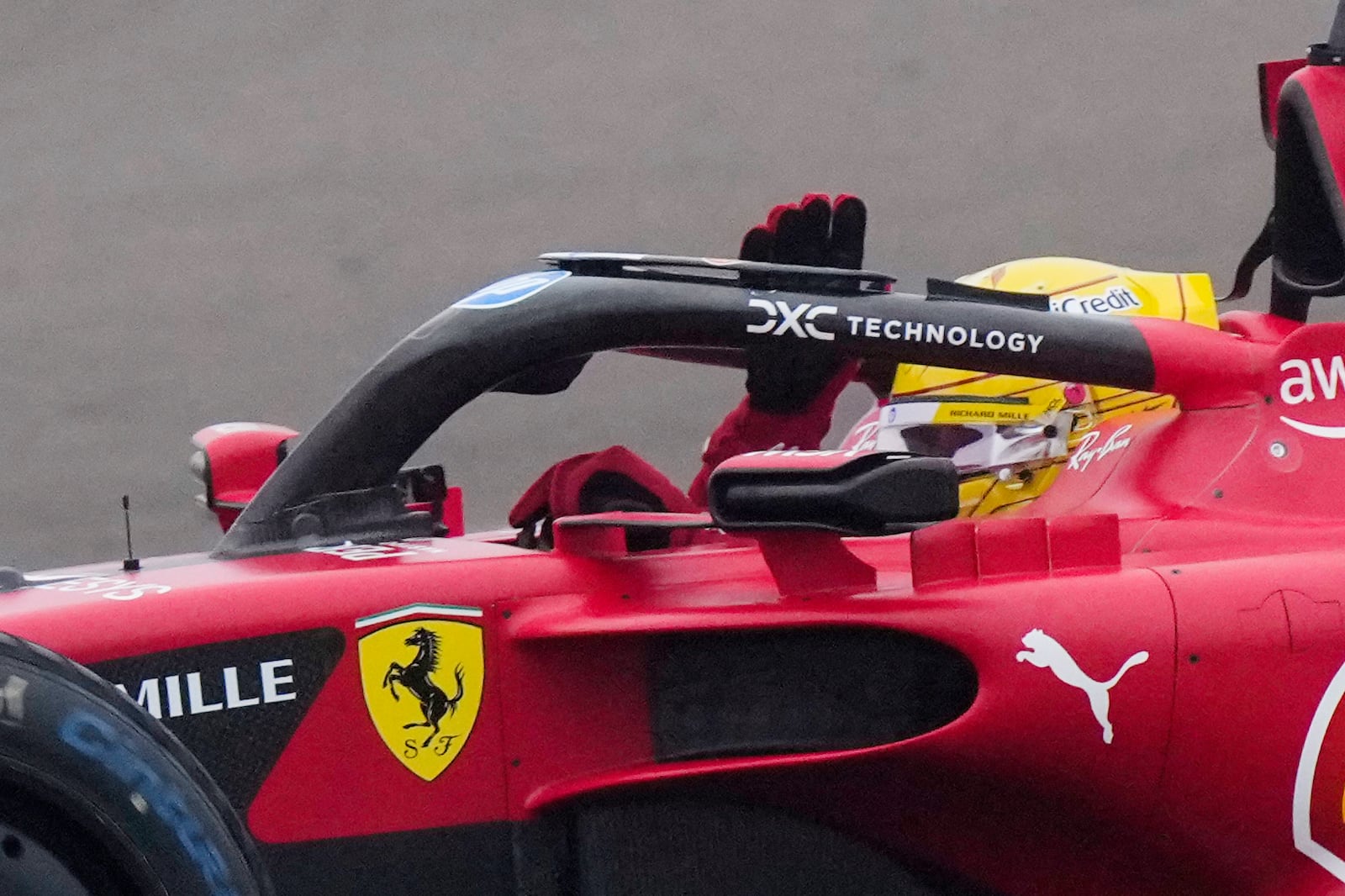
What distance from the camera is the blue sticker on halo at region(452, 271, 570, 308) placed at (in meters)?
2.47

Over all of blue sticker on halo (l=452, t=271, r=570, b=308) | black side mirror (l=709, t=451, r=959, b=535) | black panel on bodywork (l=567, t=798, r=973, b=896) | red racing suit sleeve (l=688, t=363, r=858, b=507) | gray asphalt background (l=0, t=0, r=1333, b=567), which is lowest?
black panel on bodywork (l=567, t=798, r=973, b=896)

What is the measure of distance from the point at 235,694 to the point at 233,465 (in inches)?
51.1

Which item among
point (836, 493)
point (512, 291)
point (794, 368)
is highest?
point (512, 291)

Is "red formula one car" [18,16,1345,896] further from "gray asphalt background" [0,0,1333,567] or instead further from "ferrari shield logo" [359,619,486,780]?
"gray asphalt background" [0,0,1333,567]

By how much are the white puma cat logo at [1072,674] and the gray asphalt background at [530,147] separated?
3.63 m

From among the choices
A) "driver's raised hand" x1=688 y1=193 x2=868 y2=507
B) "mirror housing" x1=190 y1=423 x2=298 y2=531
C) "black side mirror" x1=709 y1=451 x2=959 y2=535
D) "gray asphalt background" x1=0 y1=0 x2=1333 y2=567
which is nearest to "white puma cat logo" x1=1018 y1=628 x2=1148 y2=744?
"black side mirror" x1=709 y1=451 x2=959 y2=535

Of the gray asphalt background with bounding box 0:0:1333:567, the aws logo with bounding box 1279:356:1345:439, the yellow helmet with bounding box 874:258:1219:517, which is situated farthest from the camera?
the gray asphalt background with bounding box 0:0:1333:567

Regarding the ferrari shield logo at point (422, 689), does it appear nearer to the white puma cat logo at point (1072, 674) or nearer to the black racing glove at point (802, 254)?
the white puma cat logo at point (1072, 674)

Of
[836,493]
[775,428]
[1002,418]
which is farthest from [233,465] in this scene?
[836,493]

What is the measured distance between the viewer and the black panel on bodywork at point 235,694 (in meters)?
2.10

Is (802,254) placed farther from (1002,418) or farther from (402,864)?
(402,864)

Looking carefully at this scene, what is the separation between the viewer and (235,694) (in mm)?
2117

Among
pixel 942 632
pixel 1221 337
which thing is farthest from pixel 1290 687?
pixel 1221 337

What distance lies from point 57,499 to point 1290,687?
14.6 feet
